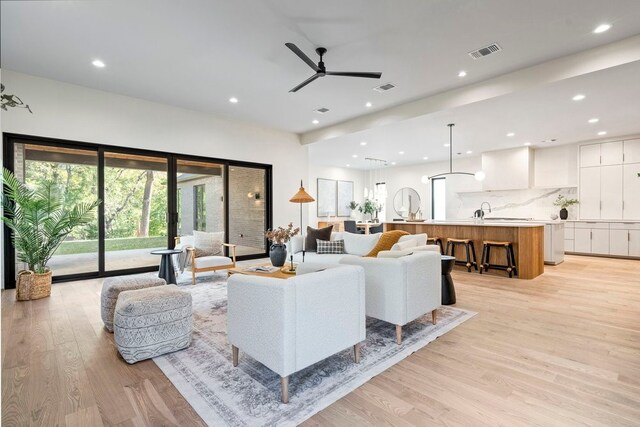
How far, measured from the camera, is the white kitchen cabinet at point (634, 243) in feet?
23.1

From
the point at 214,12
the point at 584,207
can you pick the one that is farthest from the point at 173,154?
the point at 584,207

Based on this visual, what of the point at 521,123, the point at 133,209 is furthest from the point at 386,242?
the point at 133,209

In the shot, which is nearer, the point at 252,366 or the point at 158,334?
the point at 252,366

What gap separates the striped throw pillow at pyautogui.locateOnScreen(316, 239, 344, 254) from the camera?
532cm

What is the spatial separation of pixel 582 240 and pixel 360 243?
6.42m

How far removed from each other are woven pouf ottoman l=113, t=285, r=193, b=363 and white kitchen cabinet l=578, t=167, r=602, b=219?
9.24 meters

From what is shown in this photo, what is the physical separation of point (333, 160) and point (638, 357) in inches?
352

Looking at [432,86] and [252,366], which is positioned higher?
[432,86]

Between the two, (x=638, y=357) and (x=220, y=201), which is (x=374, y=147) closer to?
(x=220, y=201)

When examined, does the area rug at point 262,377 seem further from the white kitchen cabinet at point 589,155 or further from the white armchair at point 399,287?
the white kitchen cabinet at point 589,155

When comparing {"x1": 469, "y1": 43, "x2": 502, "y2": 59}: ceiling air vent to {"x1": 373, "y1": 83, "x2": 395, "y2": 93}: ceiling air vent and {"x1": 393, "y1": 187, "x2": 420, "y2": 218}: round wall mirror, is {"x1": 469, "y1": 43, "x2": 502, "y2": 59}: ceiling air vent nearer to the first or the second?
{"x1": 373, "y1": 83, "x2": 395, "y2": 93}: ceiling air vent

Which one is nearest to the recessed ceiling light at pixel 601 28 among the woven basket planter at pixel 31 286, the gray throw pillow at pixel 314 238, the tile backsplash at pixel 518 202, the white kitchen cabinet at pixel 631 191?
the gray throw pillow at pixel 314 238

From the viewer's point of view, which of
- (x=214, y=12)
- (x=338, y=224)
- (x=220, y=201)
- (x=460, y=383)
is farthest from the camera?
(x=338, y=224)

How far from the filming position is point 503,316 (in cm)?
354
